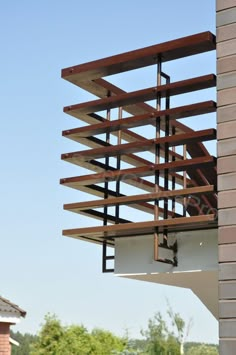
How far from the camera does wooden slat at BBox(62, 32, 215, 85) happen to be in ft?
13.6

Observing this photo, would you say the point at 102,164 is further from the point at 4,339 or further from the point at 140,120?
the point at 4,339

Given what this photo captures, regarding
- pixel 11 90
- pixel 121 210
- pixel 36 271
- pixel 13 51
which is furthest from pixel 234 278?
pixel 36 271

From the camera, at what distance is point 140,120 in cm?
447

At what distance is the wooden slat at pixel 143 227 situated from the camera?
404 centimetres

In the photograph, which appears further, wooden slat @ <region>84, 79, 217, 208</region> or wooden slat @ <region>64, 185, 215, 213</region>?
wooden slat @ <region>84, 79, 217, 208</region>

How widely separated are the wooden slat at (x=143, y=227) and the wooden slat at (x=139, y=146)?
0.53 meters

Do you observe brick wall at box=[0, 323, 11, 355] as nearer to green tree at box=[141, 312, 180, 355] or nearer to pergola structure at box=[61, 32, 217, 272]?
green tree at box=[141, 312, 180, 355]

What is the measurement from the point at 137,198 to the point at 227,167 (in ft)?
3.57

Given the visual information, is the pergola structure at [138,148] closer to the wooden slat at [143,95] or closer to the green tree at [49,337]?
the wooden slat at [143,95]

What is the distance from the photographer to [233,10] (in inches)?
141

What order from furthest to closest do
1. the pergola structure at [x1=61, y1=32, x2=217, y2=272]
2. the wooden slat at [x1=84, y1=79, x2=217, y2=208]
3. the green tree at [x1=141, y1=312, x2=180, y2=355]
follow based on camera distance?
the green tree at [x1=141, y1=312, x2=180, y2=355] < the wooden slat at [x1=84, y1=79, x2=217, y2=208] < the pergola structure at [x1=61, y1=32, x2=217, y2=272]

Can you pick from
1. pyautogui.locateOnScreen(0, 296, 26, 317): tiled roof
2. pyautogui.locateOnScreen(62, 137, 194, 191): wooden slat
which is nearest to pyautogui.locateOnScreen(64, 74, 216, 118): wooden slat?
pyautogui.locateOnScreen(62, 137, 194, 191): wooden slat

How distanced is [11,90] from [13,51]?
1214 mm

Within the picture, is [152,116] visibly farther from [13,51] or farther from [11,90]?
[11,90]
